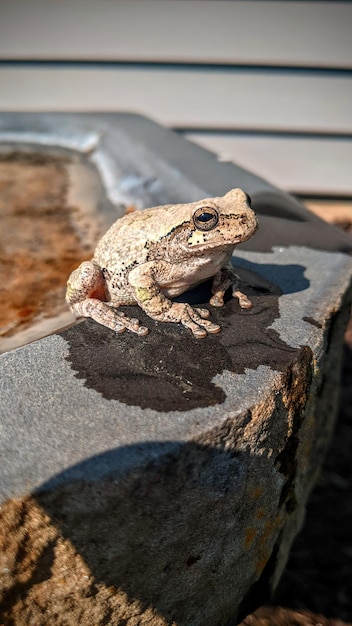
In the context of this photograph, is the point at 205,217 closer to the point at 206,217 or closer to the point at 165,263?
the point at 206,217

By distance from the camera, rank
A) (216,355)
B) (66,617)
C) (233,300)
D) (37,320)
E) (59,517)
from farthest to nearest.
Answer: (37,320), (233,300), (216,355), (66,617), (59,517)

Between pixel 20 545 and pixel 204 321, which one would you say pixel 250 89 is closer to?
pixel 204 321

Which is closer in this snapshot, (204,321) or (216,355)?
(216,355)

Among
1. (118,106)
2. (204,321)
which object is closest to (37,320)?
(204,321)

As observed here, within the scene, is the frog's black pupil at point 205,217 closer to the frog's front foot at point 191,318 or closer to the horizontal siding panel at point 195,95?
the frog's front foot at point 191,318

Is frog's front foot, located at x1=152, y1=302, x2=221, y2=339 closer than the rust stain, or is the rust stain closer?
frog's front foot, located at x1=152, y1=302, x2=221, y2=339

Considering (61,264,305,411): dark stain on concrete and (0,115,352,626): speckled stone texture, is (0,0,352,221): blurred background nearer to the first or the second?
(61,264,305,411): dark stain on concrete

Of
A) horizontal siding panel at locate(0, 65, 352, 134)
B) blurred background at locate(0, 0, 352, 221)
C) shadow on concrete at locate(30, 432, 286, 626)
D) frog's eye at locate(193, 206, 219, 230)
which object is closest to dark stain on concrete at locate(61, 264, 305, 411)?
shadow on concrete at locate(30, 432, 286, 626)
